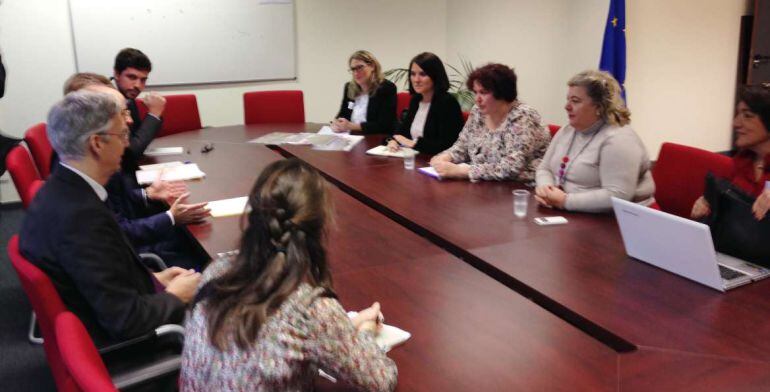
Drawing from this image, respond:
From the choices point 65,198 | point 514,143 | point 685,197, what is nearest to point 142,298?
point 65,198

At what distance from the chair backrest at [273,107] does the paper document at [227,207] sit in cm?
274

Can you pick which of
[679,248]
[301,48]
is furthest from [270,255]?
[301,48]

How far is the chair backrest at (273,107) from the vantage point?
5.26 meters

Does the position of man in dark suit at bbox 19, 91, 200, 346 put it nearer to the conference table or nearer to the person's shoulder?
the conference table

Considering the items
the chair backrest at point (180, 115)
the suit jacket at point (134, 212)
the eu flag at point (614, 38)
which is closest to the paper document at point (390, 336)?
the suit jacket at point (134, 212)

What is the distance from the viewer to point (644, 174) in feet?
8.29

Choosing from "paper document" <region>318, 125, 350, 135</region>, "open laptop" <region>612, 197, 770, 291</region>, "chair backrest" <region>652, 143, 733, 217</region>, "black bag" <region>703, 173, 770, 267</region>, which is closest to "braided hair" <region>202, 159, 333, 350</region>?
"open laptop" <region>612, 197, 770, 291</region>

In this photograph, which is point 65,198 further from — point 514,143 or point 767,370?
point 514,143

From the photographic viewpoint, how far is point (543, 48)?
18.9 ft

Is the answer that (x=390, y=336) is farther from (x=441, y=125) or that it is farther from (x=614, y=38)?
(x=614, y=38)

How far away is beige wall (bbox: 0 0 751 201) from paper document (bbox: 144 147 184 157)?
167 cm

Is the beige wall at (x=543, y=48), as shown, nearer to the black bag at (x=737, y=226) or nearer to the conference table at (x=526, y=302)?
the conference table at (x=526, y=302)

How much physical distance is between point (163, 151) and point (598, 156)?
8.88ft

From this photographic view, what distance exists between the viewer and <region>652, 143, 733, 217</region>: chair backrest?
8.39ft
